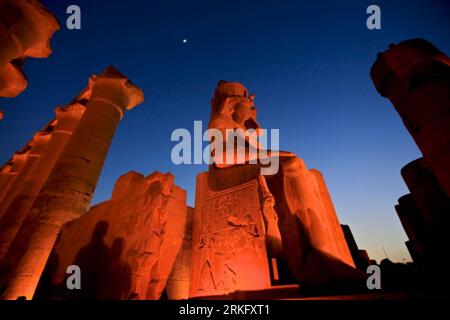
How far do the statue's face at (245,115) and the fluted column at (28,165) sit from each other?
30.0 ft

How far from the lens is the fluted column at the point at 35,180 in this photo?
738cm

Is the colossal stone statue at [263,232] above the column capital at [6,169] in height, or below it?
below

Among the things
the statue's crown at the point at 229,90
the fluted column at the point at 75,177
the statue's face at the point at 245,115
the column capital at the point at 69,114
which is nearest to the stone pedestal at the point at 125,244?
the fluted column at the point at 75,177

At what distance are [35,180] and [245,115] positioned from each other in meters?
8.48

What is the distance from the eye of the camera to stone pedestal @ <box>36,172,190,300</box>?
133 inches

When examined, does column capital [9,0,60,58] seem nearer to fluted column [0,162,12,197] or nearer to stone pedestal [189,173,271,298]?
stone pedestal [189,173,271,298]

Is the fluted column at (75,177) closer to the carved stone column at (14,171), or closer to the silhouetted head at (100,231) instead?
the silhouetted head at (100,231)

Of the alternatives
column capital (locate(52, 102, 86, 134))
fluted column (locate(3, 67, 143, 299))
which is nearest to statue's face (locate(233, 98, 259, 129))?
fluted column (locate(3, 67, 143, 299))

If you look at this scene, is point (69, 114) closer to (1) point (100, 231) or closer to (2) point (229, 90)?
(2) point (229, 90)

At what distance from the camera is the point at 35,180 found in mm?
8500

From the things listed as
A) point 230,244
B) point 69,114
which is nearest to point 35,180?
point 69,114

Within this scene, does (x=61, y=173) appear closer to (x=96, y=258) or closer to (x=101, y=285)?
(x=96, y=258)

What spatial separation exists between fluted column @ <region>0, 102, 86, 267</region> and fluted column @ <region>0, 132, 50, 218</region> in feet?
2.96

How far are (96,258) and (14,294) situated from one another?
381 centimetres
